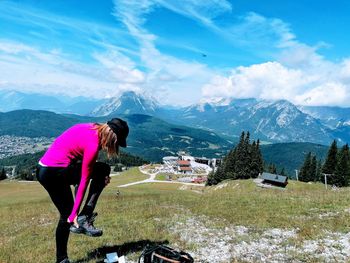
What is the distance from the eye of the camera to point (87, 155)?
7066 mm

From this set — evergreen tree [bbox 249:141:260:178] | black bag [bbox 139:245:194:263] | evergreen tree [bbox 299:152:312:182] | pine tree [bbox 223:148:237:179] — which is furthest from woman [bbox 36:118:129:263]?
evergreen tree [bbox 299:152:312:182]

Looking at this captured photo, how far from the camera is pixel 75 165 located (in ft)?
24.4

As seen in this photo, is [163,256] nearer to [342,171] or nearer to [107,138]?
[107,138]

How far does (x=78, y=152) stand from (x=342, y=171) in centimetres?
8858

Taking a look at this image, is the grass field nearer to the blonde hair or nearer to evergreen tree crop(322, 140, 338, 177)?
the blonde hair

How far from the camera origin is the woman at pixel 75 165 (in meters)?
7.10

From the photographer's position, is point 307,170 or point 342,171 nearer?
point 342,171

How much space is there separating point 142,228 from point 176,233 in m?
1.29

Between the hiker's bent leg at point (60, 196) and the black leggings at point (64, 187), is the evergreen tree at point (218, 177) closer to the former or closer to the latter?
the black leggings at point (64, 187)

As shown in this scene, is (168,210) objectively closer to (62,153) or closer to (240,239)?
(240,239)

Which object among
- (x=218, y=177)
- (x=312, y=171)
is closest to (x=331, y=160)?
(x=312, y=171)

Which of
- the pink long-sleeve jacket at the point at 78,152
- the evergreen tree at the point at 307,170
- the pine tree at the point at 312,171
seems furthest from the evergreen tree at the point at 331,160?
the pink long-sleeve jacket at the point at 78,152

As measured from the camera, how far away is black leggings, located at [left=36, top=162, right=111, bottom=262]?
288 inches

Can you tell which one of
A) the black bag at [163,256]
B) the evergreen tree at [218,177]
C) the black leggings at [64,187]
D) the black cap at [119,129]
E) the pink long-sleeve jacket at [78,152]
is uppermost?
the black cap at [119,129]
